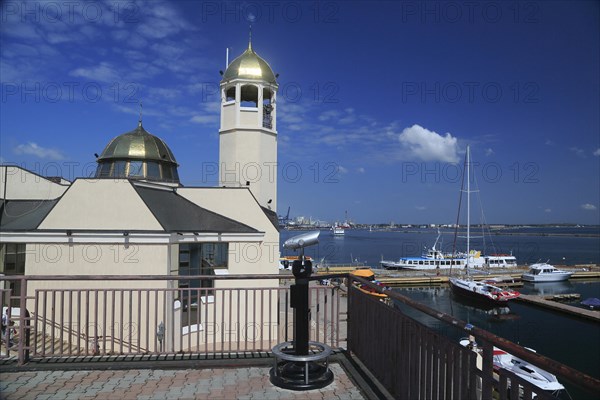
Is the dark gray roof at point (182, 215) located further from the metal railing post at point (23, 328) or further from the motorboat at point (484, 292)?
the motorboat at point (484, 292)

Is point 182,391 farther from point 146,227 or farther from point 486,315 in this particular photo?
point 486,315

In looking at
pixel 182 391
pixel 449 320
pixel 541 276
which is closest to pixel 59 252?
pixel 182 391

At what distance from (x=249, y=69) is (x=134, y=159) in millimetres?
Result: 8631

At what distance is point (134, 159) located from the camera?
22734 mm

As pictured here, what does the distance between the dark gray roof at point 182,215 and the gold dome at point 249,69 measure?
8.83m

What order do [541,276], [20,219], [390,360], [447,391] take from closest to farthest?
[447,391] < [390,360] < [20,219] < [541,276]

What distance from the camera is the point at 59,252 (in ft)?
51.3

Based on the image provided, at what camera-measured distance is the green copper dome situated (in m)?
22.7

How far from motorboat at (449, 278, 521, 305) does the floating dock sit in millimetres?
1227

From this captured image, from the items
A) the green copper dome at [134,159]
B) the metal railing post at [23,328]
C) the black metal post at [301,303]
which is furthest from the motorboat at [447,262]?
the metal railing post at [23,328]

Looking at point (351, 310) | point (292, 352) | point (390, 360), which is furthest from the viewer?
point (351, 310)

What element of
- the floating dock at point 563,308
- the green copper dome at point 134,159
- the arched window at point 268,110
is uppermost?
the arched window at point 268,110

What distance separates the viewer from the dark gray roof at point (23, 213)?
16.8 meters

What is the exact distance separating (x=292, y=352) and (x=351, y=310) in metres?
1.18
